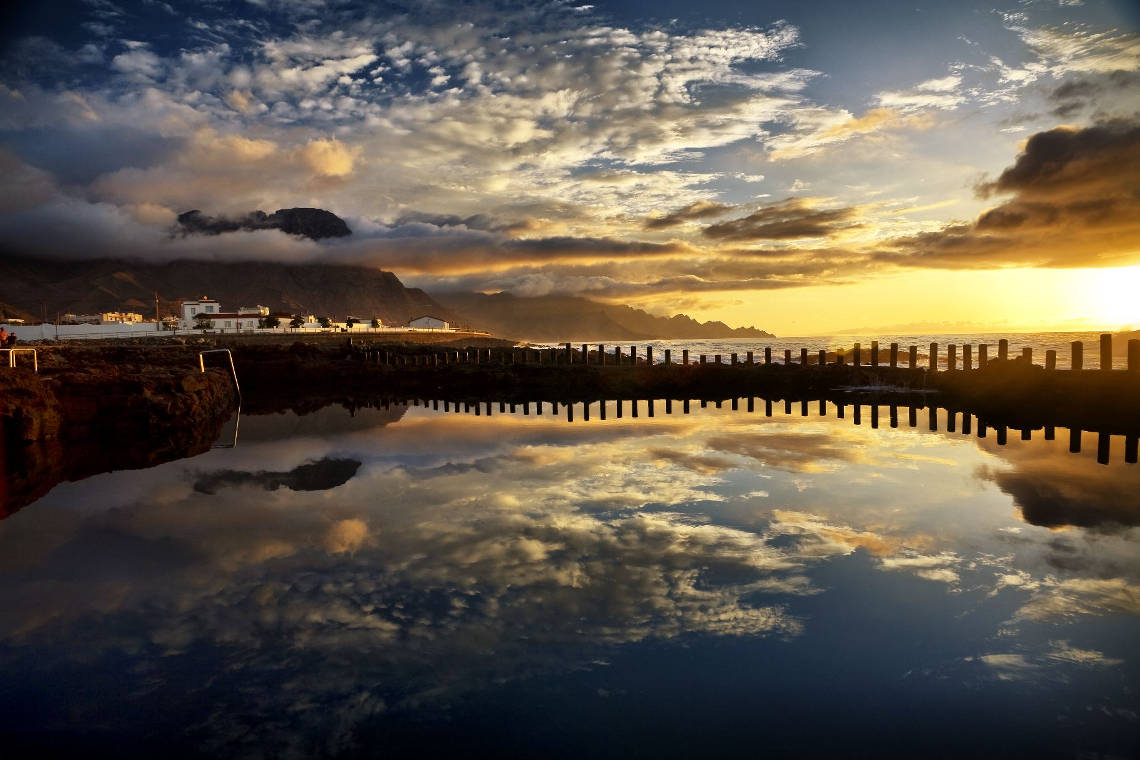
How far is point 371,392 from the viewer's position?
35.4m

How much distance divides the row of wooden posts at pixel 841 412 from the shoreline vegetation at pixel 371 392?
1.06m

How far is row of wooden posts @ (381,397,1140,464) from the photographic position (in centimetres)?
1655

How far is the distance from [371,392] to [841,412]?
76.5 ft

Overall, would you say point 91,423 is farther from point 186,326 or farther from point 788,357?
point 186,326

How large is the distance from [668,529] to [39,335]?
384 ft

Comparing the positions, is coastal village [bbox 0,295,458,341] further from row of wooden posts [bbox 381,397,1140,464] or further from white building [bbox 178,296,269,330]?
row of wooden posts [bbox 381,397,1140,464]

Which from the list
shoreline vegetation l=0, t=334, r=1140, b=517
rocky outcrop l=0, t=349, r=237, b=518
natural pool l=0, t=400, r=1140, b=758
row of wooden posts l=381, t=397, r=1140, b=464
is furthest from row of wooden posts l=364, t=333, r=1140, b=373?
rocky outcrop l=0, t=349, r=237, b=518

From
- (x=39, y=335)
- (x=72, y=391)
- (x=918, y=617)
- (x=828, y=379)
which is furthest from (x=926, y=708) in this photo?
(x=39, y=335)

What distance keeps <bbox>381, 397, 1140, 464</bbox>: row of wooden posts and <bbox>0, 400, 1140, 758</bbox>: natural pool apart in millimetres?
4527

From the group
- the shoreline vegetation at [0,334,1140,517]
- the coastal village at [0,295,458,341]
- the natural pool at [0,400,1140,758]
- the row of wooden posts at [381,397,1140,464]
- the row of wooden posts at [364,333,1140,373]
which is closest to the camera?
the natural pool at [0,400,1140,758]

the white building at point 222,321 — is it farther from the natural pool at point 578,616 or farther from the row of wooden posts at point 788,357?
the natural pool at point 578,616

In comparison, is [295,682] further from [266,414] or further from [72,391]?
[266,414]

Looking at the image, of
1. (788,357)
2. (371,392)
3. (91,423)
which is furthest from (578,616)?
(788,357)

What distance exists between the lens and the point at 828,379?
33.3m
